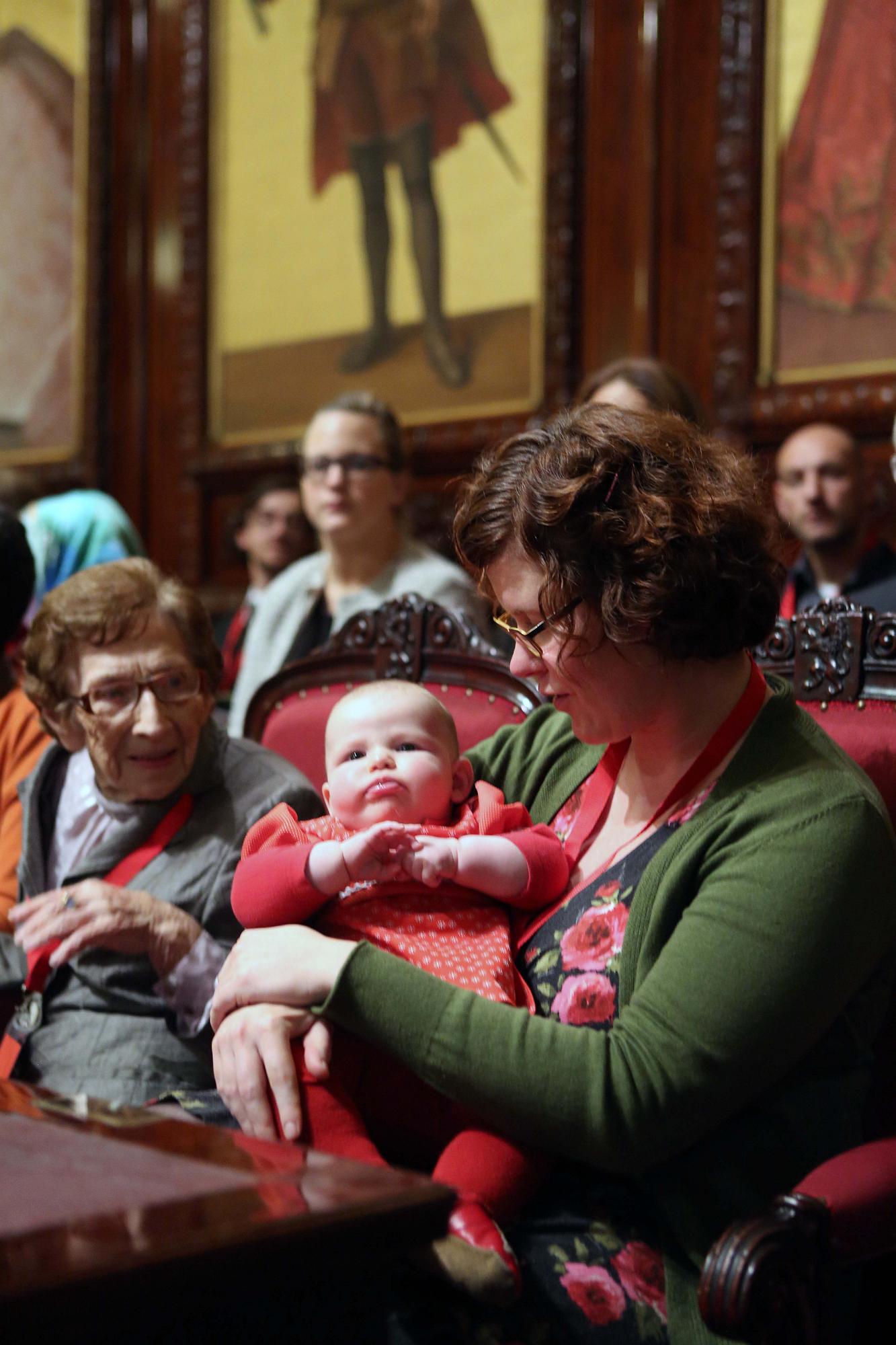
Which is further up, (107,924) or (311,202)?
(311,202)

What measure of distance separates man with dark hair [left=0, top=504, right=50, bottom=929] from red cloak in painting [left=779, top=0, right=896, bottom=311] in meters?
2.97

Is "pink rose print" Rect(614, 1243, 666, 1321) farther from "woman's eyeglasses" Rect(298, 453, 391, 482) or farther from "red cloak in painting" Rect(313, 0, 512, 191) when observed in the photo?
"red cloak in painting" Rect(313, 0, 512, 191)

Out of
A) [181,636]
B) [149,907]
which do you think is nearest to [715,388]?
[181,636]

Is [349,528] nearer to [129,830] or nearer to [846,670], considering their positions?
[129,830]

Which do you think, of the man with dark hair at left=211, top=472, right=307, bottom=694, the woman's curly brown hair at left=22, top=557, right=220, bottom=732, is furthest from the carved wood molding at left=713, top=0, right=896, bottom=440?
the woman's curly brown hair at left=22, top=557, right=220, bottom=732

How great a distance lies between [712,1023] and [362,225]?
5.13m

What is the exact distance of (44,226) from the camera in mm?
6980

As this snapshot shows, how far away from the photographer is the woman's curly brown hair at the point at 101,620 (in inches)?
91.2

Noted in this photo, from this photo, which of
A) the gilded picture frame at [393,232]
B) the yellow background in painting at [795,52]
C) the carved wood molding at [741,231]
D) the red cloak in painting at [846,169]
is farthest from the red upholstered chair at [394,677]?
the yellow background in painting at [795,52]

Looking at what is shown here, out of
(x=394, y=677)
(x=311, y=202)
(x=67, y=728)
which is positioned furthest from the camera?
(x=311, y=202)

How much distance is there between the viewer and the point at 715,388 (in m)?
5.03

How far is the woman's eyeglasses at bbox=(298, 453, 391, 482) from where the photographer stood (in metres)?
4.30

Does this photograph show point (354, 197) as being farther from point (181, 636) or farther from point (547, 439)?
point (547, 439)

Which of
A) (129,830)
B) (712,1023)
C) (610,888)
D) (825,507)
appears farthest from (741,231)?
(712,1023)
